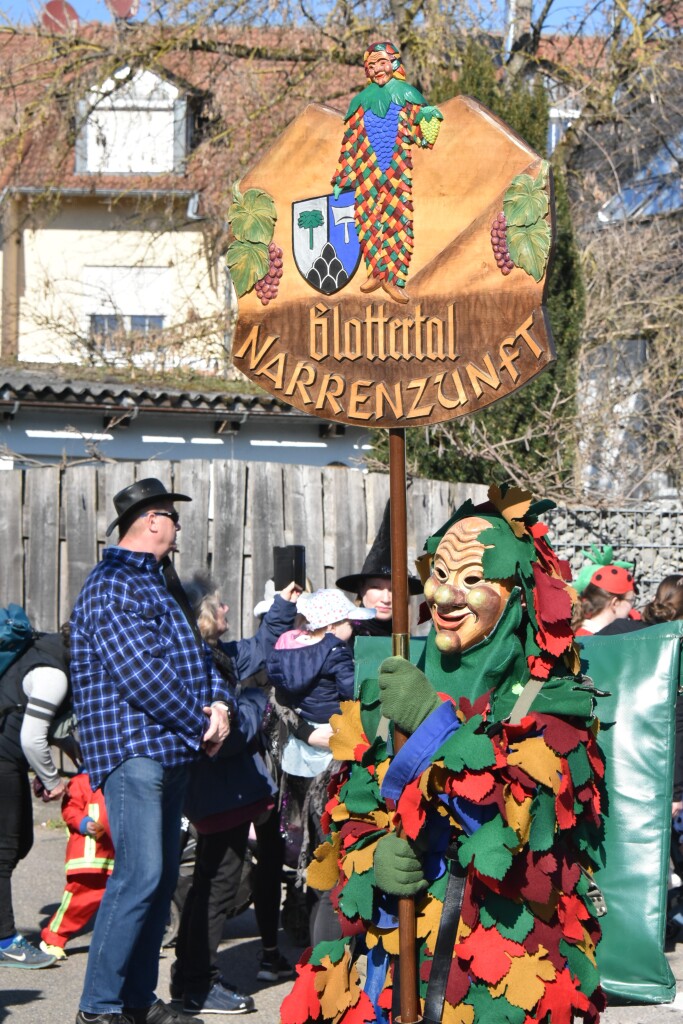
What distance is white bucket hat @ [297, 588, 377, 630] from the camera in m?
5.48

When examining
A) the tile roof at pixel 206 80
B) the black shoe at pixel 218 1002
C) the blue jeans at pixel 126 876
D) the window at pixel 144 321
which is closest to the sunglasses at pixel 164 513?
the blue jeans at pixel 126 876

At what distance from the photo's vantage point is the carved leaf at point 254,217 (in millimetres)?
3662

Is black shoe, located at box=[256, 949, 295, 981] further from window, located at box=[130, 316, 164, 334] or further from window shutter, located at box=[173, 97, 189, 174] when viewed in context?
window, located at box=[130, 316, 164, 334]

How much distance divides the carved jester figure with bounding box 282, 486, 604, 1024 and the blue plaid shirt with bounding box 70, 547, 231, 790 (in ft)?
3.27

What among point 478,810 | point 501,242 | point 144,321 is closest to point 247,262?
point 501,242

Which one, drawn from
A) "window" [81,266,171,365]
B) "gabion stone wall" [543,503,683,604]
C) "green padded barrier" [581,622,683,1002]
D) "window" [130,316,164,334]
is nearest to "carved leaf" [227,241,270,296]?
"green padded barrier" [581,622,683,1002]

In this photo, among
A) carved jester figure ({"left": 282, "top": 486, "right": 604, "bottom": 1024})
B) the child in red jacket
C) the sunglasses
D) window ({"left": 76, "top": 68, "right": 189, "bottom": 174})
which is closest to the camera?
carved jester figure ({"left": 282, "top": 486, "right": 604, "bottom": 1024})

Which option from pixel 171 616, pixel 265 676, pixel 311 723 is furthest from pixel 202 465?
pixel 171 616

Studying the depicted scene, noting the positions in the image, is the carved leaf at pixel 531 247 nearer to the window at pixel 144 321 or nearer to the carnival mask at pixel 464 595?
the carnival mask at pixel 464 595

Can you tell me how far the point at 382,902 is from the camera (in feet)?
11.2

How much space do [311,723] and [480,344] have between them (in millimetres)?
2464

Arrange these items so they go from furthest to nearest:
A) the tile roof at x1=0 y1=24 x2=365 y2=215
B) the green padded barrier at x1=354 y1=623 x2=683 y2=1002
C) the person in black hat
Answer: the tile roof at x1=0 y1=24 x2=365 y2=215 → the person in black hat → the green padded barrier at x1=354 y1=623 x2=683 y2=1002

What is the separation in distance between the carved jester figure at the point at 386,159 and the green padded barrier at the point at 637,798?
3.86 feet

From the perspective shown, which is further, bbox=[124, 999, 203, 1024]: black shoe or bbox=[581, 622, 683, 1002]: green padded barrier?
bbox=[124, 999, 203, 1024]: black shoe
